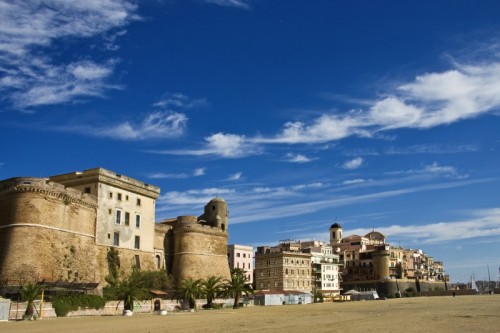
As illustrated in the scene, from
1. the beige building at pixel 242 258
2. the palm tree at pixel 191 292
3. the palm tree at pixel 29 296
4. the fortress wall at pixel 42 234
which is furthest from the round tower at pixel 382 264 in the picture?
the palm tree at pixel 29 296

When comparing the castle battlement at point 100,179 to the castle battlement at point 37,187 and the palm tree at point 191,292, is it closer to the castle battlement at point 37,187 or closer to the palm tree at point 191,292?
the castle battlement at point 37,187

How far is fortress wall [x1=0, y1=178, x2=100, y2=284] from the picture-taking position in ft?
136

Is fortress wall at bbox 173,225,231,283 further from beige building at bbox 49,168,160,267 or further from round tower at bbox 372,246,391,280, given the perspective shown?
round tower at bbox 372,246,391,280

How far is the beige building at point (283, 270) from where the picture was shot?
8925 cm

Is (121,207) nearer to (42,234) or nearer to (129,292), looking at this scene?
(42,234)

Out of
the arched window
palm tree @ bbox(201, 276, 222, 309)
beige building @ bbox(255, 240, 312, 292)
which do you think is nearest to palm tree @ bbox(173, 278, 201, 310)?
palm tree @ bbox(201, 276, 222, 309)

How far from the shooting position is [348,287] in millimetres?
114500

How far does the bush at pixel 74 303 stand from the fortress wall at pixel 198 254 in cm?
1829

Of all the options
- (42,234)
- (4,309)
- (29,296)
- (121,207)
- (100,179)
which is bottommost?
(4,309)

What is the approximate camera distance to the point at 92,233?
49625 mm

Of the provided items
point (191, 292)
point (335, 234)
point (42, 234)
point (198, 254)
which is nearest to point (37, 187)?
point (42, 234)

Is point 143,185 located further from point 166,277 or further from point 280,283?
point 280,283

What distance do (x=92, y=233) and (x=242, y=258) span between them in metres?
50.1

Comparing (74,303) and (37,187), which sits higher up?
(37,187)
